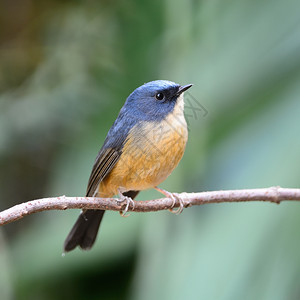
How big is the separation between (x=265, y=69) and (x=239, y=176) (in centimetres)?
90

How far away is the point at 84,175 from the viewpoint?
414 centimetres

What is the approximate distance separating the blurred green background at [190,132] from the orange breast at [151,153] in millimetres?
231

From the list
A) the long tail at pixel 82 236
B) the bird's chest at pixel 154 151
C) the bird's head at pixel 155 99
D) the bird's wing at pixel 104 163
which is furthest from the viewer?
the long tail at pixel 82 236

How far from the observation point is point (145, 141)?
3.06 m

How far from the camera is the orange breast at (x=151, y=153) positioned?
2971 mm

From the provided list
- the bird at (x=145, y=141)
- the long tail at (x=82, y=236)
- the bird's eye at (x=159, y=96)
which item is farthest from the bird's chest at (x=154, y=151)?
the long tail at (x=82, y=236)

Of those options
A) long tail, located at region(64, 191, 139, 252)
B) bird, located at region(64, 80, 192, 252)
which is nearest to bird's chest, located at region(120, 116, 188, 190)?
bird, located at region(64, 80, 192, 252)

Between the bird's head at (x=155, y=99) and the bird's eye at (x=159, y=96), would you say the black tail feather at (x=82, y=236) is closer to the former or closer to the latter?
the bird's head at (x=155, y=99)

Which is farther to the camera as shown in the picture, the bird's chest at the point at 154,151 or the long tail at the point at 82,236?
the long tail at the point at 82,236

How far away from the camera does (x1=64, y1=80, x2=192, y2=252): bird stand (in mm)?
2898

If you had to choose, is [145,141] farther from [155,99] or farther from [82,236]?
[82,236]

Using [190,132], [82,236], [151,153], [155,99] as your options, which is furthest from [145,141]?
[82,236]

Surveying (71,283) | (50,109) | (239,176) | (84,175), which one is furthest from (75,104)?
(239,176)

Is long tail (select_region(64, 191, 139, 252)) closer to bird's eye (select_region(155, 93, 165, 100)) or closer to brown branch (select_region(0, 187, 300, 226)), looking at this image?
brown branch (select_region(0, 187, 300, 226))
